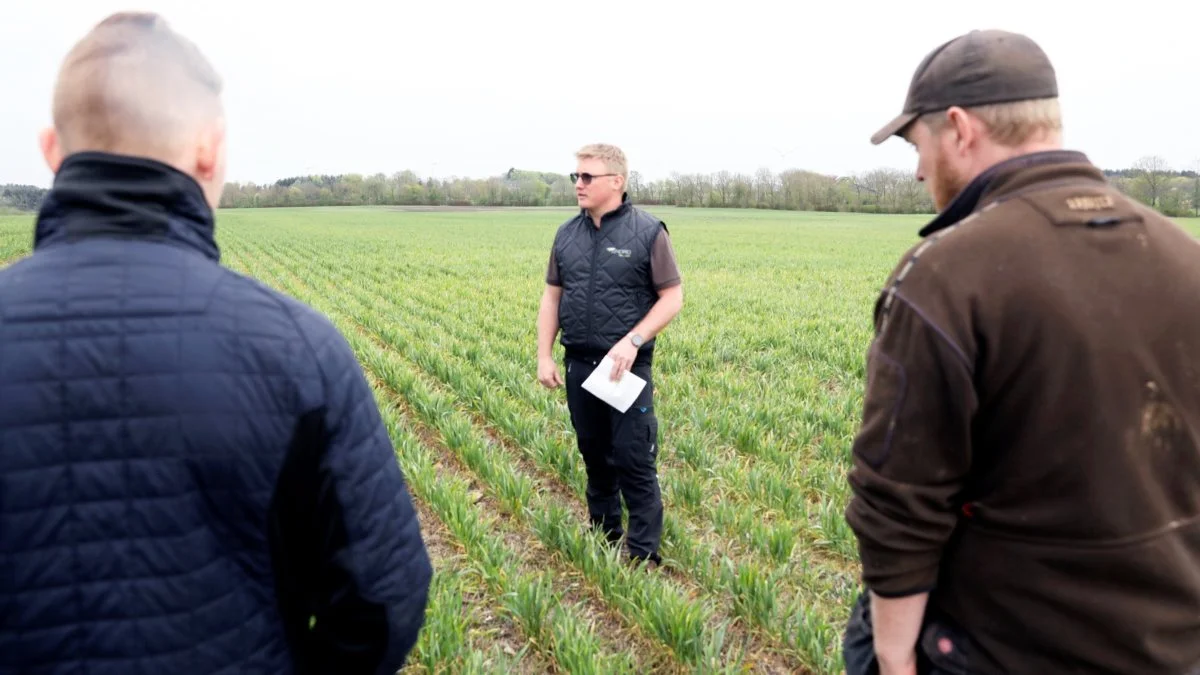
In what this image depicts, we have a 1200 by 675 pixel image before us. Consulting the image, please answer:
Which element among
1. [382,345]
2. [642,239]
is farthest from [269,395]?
[382,345]

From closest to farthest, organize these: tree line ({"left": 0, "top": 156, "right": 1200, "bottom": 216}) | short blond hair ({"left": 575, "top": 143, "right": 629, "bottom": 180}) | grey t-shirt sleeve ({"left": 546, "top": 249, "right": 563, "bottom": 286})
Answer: short blond hair ({"left": 575, "top": 143, "right": 629, "bottom": 180})
grey t-shirt sleeve ({"left": 546, "top": 249, "right": 563, "bottom": 286})
tree line ({"left": 0, "top": 156, "right": 1200, "bottom": 216})

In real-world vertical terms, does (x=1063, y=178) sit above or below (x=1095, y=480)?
above

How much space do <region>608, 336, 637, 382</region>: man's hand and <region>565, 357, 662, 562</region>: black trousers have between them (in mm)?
205

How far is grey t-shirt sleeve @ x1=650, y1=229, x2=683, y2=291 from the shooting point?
3646 mm

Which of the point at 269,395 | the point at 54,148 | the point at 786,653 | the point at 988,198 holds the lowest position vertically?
the point at 786,653

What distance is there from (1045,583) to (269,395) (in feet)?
4.43

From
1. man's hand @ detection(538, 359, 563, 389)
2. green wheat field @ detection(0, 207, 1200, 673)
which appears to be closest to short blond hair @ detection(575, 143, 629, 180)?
man's hand @ detection(538, 359, 563, 389)

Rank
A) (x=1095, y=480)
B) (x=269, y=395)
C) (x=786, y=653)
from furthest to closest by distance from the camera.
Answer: (x=786, y=653) → (x=1095, y=480) → (x=269, y=395)

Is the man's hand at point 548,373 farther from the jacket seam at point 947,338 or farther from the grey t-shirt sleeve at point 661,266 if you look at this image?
the jacket seam at point 947,338

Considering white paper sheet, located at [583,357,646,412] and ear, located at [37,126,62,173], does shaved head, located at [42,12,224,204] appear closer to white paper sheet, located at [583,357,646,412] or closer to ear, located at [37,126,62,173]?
ear, located at [37,126,62,173]

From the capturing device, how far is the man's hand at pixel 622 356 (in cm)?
350

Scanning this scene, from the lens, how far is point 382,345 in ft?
32.4

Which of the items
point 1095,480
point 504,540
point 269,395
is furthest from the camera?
point 504,540

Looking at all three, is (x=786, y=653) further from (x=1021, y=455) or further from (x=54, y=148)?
(x=54, y=148)
